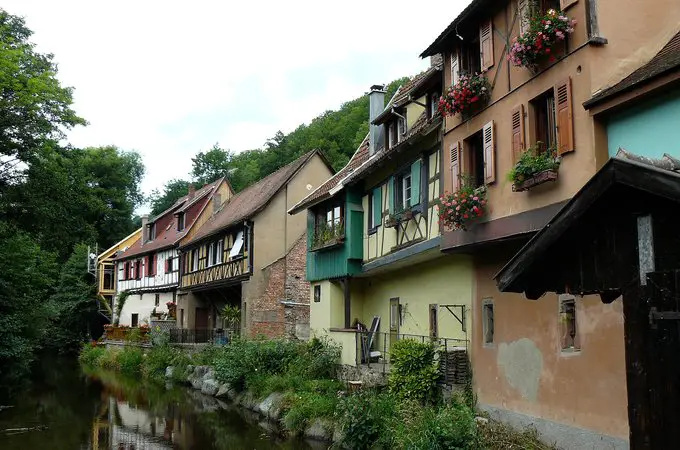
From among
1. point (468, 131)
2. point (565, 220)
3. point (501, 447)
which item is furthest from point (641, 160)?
point (468, 131)

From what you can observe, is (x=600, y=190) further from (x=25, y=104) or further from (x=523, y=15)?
(x=25, y=104)

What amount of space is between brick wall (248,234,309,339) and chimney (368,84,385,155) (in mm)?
8403

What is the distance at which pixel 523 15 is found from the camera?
34.3ft

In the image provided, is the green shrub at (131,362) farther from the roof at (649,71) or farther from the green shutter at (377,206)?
the roof at (649,71)

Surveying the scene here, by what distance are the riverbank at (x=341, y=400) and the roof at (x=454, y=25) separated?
601 cm

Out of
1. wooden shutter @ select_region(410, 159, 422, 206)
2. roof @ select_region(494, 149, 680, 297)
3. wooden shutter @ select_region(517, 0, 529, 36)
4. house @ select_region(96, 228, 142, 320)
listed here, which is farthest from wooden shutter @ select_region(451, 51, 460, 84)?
house @ select_region(96, 228, 142, 320)

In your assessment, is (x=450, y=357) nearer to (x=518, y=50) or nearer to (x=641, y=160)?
(x=518, y=50)

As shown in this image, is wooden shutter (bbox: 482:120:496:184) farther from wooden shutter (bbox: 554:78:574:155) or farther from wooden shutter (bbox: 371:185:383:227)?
wooden shutter (bbox: 371:185:383:227)

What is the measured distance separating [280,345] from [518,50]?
13.5m

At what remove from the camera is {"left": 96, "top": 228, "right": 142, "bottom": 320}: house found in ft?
158

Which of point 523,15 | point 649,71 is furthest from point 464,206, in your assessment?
point 649,71

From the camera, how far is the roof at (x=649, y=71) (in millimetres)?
8125

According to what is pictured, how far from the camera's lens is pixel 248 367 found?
68.0ft

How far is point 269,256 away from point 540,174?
19.4 m
